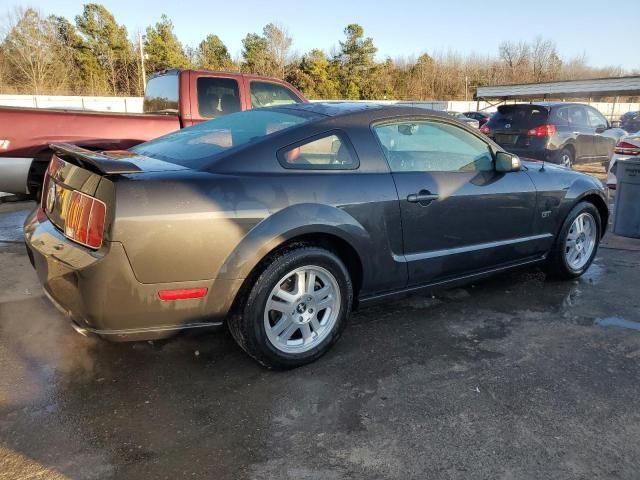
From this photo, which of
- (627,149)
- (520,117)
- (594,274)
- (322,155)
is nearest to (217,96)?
(322,155)

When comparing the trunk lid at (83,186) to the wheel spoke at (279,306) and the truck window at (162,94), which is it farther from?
the truck window at (162,94)

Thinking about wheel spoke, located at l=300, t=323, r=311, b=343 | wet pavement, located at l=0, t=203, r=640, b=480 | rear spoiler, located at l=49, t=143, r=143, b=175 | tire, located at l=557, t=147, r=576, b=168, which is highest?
rear spoiler, located at l=49, t=143, r=143, b=175

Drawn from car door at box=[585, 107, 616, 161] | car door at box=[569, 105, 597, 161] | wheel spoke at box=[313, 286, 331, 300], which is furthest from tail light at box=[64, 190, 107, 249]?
car door at box=[585, 107, 616, 161]

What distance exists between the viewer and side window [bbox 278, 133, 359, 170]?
2959 millimetres

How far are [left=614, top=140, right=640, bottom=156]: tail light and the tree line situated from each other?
122 feet

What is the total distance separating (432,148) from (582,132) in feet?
29.1

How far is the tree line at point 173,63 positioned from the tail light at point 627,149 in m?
37.2

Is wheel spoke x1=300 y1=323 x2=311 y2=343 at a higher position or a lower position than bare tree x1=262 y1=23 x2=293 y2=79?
lower

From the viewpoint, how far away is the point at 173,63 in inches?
1721

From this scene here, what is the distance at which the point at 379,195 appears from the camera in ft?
10.4

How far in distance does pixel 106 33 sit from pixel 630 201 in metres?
46.7

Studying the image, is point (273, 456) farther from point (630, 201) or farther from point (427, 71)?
point (427, 71)

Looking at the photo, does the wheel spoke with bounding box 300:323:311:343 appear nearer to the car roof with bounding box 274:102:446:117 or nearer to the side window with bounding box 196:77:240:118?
the car roof with bounding box 274:102:446:117

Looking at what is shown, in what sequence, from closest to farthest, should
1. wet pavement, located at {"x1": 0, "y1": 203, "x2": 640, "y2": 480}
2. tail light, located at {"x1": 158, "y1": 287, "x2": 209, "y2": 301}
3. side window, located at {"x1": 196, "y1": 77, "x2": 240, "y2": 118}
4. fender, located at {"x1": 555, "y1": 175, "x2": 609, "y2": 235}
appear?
wet pavement, located at {"x1": 0, "y1": 203, "x2": 640, "y2": 480}
tail light, located at {"x1": 158, "y1": 287, "x2": 209, "y2": 301}
fender, located at {"x1": 555, "y1": 175, "x2": 609, "y2": 235}
side window, located at {"x1": 196, "y1": 77, "x2": 240, "y2": 118}
